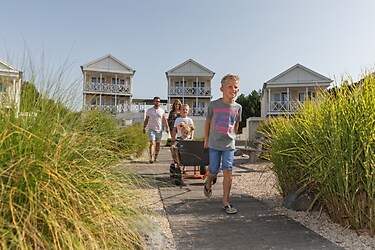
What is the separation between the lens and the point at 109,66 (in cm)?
3569

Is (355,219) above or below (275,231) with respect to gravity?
above

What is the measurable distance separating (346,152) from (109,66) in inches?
1388

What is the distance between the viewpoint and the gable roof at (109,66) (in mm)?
34844

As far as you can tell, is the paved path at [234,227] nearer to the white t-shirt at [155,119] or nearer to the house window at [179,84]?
the white t-shirt at [155,119]

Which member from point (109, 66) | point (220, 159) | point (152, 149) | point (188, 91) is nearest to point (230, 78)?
point (220, 159)

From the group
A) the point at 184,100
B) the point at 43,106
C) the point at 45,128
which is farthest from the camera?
the point at 184,100

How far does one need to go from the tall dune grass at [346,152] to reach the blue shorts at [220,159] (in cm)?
88

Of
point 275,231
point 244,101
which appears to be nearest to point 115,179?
point 275,231

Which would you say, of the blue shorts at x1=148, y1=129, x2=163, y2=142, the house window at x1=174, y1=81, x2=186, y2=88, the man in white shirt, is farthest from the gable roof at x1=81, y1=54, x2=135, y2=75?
the blue shorts at x1=148, y1=129, x2=163, y2=142

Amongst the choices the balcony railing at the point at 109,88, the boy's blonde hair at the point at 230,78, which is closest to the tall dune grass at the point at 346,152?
the boy's blonde hair at the point at 230,78

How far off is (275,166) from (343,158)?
4.90 ft

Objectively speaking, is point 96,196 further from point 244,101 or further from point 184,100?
point 244,101

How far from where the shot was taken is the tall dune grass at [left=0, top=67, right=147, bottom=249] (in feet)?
5.52

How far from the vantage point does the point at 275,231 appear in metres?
3.02
